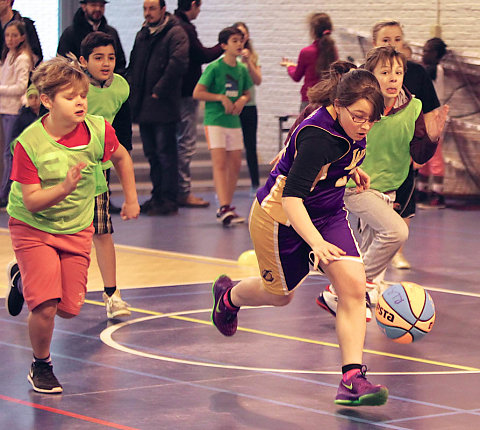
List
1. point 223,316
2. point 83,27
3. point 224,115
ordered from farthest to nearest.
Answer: point 224,115 → point 83,27 → point 223,316

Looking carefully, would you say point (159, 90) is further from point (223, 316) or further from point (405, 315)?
point (405, 315)

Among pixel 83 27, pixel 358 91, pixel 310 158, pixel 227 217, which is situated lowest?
pixel 227 217

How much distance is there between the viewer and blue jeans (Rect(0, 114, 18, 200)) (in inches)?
509

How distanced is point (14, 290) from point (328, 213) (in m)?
1.93

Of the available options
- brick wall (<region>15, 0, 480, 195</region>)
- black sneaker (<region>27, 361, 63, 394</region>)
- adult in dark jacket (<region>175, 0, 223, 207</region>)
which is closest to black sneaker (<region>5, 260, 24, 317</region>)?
black sneaker (<region>27, 361, 63, 394</region>)

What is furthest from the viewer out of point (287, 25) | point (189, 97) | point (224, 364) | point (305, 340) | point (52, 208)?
point (287, 25)

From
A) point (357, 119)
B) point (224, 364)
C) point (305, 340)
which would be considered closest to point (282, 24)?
point (305, 340)

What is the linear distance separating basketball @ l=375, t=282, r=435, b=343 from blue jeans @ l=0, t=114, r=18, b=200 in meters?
7.37

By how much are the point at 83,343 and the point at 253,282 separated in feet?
3.60

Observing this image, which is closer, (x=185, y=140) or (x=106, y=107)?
(x=106, y=107)

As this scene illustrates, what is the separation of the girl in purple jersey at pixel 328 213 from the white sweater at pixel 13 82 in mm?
7336

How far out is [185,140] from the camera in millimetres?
13812

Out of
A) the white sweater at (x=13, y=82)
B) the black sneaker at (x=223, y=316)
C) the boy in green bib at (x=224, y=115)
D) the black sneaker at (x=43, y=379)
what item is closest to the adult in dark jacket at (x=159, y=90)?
the boy in green bib at (x=224, y=115)

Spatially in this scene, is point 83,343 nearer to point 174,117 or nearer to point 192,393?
point 192,393
